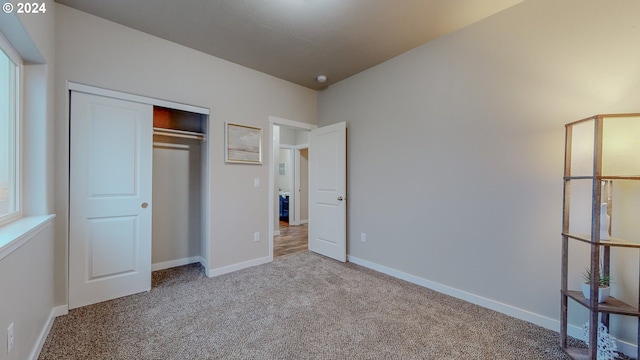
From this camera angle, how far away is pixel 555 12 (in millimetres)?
2004

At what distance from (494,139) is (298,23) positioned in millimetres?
2119

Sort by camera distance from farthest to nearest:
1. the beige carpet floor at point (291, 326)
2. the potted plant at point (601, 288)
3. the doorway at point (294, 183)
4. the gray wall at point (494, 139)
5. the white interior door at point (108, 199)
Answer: the doorway at point (294, 183) → the white interior door at point (108, 199) → the gray wall at point (494, 139) → the beige carpet floor at point (291, 326) → the potted plant at point (601, 288)

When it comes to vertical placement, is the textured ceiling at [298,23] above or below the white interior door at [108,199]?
above

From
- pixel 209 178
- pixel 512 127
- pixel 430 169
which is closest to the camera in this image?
pixel 512 127

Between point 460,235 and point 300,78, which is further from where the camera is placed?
point 300,78

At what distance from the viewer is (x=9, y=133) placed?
1.71 m

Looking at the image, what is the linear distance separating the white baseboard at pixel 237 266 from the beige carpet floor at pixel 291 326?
20 centimetres

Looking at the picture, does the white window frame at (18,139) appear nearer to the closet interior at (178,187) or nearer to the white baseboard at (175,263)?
the closet interior at (178,187)

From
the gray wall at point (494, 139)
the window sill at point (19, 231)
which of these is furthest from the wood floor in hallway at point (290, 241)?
the window sill at point (19, 231)

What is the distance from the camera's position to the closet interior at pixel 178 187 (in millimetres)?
3234

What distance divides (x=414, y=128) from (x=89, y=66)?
3272mm

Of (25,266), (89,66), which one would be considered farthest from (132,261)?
(89,66)

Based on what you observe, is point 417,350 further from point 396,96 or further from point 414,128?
point 396,96

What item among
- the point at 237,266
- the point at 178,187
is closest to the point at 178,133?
the point at 178,187
